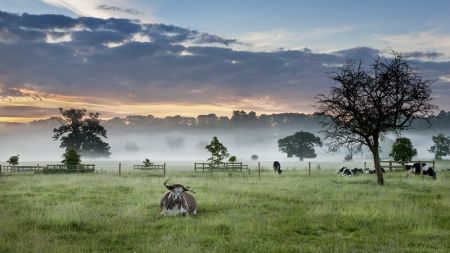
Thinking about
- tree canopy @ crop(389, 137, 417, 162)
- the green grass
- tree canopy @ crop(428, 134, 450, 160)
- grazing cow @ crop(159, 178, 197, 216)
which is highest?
tree canopy @ crop(428, 134, 450, 160)

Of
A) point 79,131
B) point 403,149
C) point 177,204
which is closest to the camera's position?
point 177,204

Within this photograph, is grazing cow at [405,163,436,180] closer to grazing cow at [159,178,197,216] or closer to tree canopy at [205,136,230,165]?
grazing cow at [159,178,197,216]

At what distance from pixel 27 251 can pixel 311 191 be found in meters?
19.5

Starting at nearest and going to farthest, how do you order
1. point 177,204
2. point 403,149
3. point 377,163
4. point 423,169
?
point 177,204 → point 377,163 → point 423,169 → point 403,149

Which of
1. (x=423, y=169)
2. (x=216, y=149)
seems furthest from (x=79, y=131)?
(x=423, y=169)

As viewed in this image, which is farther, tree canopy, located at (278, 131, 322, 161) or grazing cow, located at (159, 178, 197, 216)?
tree canopy, located at (278, 131, 322, 161)

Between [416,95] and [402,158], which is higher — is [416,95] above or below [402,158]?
above

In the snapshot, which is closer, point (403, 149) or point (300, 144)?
point (403, 149)

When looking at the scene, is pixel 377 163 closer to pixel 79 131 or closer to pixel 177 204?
pixel 177 204

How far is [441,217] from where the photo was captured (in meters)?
17.7

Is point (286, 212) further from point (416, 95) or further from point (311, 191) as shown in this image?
point (416, 95)

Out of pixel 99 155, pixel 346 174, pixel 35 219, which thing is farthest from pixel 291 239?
pixel 99 155

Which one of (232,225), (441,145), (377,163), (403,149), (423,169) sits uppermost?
(441,145)

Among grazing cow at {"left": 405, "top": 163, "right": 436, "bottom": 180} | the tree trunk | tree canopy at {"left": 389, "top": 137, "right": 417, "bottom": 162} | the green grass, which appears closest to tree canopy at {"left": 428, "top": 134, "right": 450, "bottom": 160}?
tree canopy at {"left": 389, "top": 137, "right": 417, "bottom": 162}
